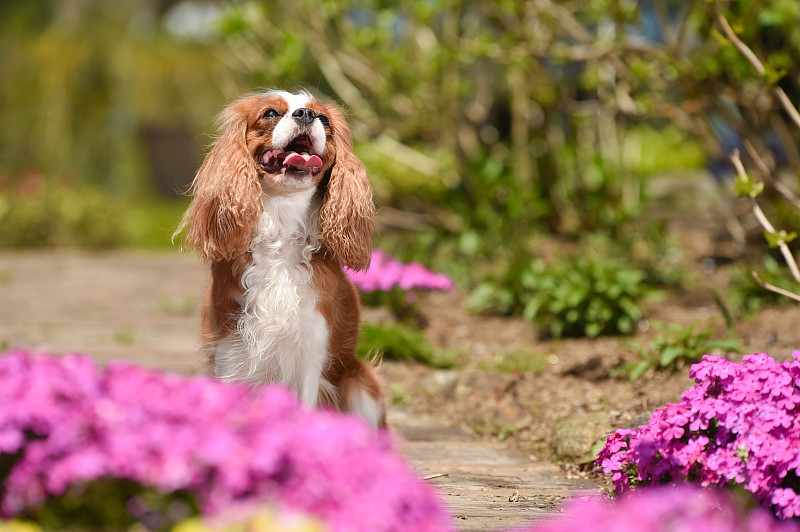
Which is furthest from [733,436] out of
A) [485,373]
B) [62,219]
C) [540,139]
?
[62,219]

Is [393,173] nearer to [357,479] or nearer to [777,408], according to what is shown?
[777,408]

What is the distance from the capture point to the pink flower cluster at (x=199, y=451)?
154cm

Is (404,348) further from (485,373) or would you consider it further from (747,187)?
(747,187)

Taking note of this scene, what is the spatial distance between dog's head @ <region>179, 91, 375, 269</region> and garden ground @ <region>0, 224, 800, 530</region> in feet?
2.26

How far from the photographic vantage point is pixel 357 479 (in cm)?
157

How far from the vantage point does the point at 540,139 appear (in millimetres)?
7941

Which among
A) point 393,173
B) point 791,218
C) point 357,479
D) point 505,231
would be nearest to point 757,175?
point 791,218

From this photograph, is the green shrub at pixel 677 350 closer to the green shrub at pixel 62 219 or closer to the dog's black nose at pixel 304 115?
the dog's black nose at pixel 304 115

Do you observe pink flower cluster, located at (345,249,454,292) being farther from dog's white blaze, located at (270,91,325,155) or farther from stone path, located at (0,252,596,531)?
dog's white blaze, located at (270,91,325,155)

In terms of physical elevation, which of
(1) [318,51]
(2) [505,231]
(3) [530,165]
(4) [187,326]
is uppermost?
(1) [318,51]

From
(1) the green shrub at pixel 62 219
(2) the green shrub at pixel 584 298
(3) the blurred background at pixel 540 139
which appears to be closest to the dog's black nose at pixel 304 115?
(3) the blurred background at pixel 540 139

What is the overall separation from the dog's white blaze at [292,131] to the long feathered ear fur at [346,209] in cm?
16

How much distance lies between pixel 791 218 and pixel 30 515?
5055 millimetres

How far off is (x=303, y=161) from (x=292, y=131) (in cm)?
11
